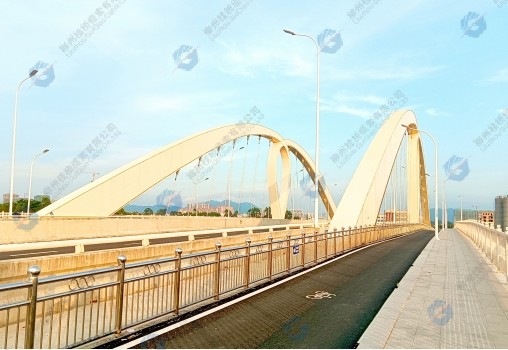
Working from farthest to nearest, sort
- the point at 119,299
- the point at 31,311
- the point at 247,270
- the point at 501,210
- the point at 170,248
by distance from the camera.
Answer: the point at 501,210, the point at 170,248, the point at 247,270, the point at 119,299, the point at 31,311

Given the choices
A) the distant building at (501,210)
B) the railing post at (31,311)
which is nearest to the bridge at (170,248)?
the railing post at (31,311)

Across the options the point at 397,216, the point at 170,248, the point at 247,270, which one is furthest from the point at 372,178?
the point at 397,216

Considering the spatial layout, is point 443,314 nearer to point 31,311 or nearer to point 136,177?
point 31,311

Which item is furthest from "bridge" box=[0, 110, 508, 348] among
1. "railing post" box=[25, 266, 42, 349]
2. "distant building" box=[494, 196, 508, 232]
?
"distant building" box=[494, 196, 508, 232]

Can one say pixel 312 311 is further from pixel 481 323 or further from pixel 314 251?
pixel 314 251

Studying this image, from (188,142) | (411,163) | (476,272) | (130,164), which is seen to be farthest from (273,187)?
(476,272)

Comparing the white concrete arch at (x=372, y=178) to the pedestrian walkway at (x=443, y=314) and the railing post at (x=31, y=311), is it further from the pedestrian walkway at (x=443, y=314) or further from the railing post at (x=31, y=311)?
the railing post at (x=31, y=311)

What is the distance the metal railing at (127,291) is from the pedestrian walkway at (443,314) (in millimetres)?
3314

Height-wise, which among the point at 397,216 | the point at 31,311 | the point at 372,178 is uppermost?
the point at 372,178

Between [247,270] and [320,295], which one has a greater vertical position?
[247,270]

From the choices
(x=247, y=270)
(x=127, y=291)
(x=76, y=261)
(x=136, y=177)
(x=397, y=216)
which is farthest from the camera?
(x=397, y=216)

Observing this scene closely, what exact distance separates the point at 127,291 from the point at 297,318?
2.85m

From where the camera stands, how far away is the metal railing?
18.0ft

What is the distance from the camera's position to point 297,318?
7.69 m
